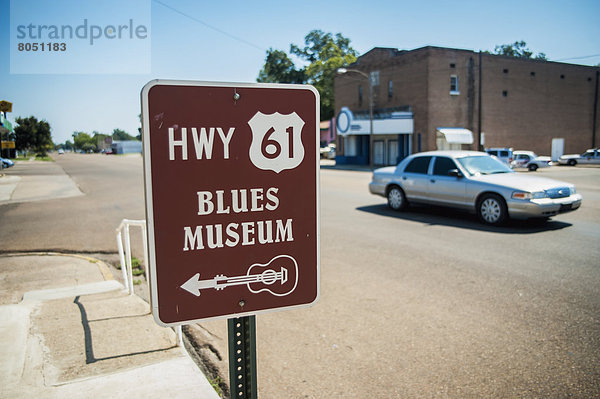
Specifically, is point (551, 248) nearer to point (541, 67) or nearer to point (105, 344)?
point (105, 344)

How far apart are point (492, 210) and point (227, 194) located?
900cm

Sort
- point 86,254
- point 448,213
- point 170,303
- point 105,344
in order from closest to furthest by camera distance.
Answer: point 170,303
point 105,344
point 86,254
point 448,213

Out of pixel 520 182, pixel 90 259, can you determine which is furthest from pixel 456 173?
pixel 90 259

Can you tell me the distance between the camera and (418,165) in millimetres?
11422

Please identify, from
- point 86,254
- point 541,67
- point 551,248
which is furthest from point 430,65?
point 86,254

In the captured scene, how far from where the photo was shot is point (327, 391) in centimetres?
330

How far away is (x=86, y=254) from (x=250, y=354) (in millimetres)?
7245

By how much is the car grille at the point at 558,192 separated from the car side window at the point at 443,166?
2057mm

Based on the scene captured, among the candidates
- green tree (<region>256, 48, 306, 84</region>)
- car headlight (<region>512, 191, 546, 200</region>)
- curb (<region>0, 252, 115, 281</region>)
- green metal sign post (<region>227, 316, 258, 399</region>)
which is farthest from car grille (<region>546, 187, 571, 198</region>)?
green tree (<region>256, 48, 306, 84</region>)

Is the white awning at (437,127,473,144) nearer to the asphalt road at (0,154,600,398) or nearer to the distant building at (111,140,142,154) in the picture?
the asphalt road at (0,154,600,398)

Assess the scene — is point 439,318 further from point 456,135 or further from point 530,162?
point 456,135

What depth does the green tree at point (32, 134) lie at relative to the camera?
2598 inches

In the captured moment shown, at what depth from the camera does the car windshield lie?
33.8ft

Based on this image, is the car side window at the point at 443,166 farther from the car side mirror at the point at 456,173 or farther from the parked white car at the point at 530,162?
the parked white car at the point at 530,162
